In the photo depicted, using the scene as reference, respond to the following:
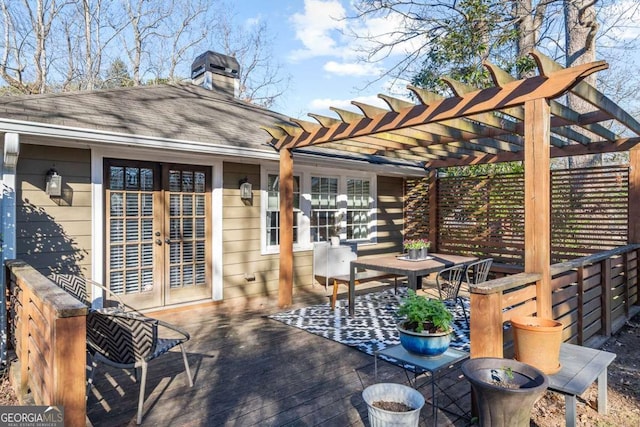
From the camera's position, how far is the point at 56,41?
12.8 m

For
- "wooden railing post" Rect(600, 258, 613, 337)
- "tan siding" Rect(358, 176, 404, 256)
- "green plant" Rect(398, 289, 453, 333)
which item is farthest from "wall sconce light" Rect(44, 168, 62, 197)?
"wooden railing post" Rect(600, 258, 613, 337)

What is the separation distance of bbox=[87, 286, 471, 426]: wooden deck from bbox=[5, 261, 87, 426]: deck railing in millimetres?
478

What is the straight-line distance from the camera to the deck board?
2527 millimetres

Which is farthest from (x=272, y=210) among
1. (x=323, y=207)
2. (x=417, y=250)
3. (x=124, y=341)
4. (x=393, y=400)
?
(x=393, y=400)

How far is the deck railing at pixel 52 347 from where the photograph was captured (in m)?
1.84

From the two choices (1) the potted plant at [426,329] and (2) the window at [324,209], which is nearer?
(1) the potted plant at [426,329]

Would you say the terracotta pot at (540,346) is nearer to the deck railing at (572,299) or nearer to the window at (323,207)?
the deck railing at (572,299)

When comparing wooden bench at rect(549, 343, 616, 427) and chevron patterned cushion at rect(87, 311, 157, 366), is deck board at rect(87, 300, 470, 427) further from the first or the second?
wooden bench at rect(549, 343, 616, 427)

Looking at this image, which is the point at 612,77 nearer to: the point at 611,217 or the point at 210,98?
the point at 611,217

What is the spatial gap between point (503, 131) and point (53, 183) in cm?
494

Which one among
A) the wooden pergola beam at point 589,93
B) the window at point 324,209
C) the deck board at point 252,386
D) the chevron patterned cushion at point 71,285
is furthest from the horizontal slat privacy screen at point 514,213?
the chevron patterned cushion at point 71,285

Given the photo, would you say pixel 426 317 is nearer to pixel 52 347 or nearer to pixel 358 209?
pixel 52 347

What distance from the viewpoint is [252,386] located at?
2.96 meters

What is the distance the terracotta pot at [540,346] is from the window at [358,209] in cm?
494
